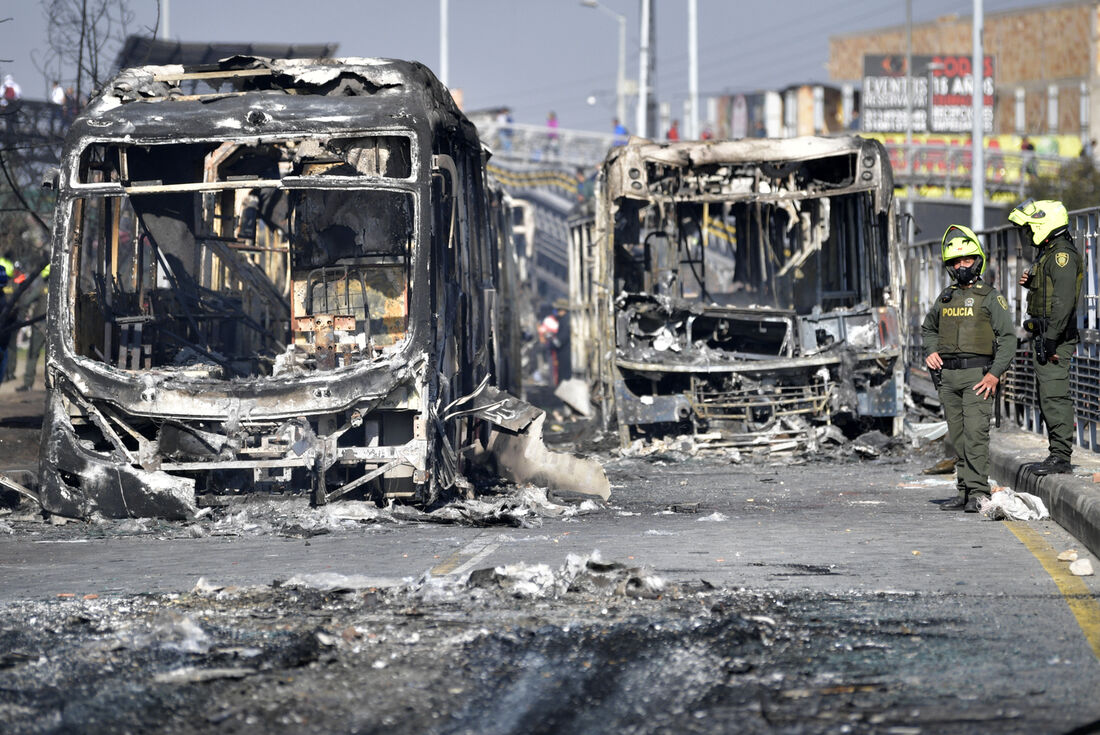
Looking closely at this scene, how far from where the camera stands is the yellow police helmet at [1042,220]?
31.9 ft

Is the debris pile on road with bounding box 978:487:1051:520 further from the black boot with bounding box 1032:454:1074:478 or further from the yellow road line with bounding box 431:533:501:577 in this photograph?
the yellow road line with bounding box 431:533:501:577

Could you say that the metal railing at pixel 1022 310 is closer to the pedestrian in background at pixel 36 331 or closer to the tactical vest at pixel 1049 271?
the tactical vest at pixel 1049 271

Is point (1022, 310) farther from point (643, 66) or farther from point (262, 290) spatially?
point (643, 66)

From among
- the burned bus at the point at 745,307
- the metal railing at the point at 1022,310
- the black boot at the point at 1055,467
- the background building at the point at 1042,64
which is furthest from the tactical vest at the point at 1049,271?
the background building at the point at 1042,64

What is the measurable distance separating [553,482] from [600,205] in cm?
538

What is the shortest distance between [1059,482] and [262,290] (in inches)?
235

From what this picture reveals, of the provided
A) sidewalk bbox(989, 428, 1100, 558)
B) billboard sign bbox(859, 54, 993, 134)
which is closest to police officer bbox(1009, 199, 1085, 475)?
sidewalk bbox(989, 428, 1100, 558)

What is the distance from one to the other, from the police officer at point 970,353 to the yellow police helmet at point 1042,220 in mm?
383

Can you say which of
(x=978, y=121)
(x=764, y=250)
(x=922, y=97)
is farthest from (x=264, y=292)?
(x=922, y=97)

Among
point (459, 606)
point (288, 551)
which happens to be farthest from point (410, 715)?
point (288, 551)

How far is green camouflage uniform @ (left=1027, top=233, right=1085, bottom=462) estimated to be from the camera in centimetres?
960

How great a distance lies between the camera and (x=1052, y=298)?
9656 millimetres

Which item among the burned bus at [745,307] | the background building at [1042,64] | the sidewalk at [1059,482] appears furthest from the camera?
the background building at [1042,64]

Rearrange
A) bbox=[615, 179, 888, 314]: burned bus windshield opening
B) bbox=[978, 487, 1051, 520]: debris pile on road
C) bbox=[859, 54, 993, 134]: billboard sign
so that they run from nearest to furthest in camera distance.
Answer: bbox=[978, 487, 1051, 520]: debris pile on road, bbox=[615, 179, 888, 314]: burned bus windshield opening, bbox=[859, 54, 993, 134]: billboard sign
